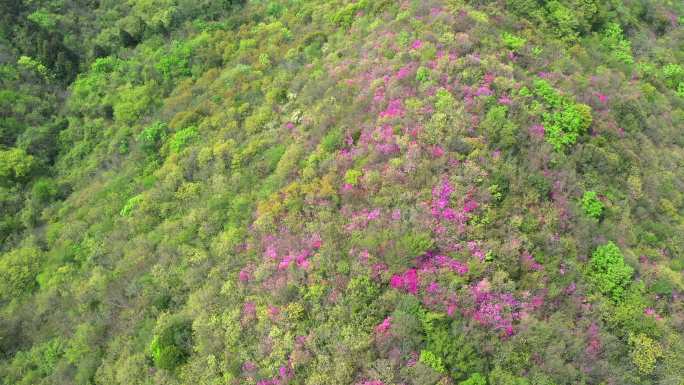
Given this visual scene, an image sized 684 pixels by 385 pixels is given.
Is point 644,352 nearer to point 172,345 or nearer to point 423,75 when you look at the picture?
point 423,75

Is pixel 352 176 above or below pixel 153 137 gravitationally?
above

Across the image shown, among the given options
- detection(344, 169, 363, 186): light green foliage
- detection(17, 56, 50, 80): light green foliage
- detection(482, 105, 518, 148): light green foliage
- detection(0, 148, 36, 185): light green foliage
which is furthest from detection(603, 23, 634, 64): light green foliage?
detection(17, 56, 50, 80): light green foliage

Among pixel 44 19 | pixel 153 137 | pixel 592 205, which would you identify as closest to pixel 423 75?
pixel 592 205

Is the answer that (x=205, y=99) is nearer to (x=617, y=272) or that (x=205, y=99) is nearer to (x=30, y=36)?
(x=30, y=36)

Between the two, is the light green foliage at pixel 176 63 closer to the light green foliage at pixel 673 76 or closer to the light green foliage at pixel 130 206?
the light green foliage at pixel 130 206

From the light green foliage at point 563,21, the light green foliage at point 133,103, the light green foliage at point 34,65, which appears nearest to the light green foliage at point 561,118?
the light green foliage at point 563,21

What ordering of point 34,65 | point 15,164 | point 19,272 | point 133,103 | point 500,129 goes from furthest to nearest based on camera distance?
point 34,65 → point 133,103 → point 15,164 → point 19,272 → point 500,129

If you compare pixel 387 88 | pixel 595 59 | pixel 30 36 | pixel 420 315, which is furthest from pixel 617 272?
pixel 30 36

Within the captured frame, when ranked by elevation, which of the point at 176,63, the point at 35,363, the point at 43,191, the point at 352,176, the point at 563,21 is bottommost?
the point at 35,363
